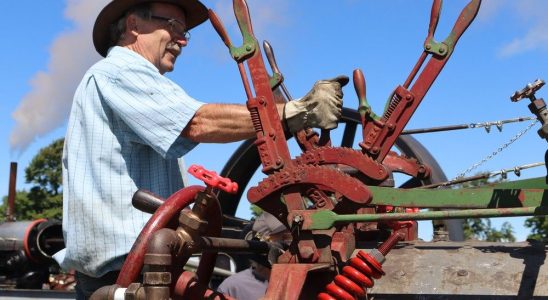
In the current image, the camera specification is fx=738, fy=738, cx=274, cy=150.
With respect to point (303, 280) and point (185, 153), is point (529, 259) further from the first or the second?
point (185, 153)

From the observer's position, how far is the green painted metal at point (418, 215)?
1.77 meters

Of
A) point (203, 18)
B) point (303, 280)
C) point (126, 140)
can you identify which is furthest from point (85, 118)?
point (303, 280)

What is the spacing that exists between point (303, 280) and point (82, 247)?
0.82 m

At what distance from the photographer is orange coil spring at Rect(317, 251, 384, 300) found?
1.93 meters

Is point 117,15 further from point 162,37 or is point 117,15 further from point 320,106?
point 320,106

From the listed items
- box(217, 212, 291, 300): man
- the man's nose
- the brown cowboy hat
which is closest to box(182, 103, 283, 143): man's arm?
the man's nose

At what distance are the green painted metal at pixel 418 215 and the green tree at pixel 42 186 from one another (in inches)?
1160

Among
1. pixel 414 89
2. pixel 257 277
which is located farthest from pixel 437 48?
pixel 257 277

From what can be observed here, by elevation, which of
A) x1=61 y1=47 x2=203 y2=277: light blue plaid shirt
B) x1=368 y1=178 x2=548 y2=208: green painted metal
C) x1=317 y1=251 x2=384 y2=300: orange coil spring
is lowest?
x1=317 y1=251 x2=384 y2=300: orange coil spring

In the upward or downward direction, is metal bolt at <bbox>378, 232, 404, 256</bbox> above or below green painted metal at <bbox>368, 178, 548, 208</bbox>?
below

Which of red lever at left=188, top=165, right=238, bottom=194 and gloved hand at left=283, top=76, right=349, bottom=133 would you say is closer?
red lever at left=188, top=165, right=238, bottom=194

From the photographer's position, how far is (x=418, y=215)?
1.87m

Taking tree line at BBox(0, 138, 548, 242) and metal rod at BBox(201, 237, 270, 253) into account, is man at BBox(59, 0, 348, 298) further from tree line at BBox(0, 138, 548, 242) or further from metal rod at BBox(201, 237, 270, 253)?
tree line at BBox(0, 138, 548, 242)

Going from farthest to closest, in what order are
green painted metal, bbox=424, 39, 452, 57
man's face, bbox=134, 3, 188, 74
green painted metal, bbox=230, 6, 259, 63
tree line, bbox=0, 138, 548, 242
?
1. tree line, bbox=0, 138, 548, 242
2. man's face, bbox=134, 3, 188, 74
3. green painted metal, bbox=230, 6, 259, 63
4. green painted metal, bbox=424, 39, 452, 57
